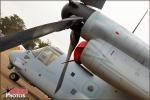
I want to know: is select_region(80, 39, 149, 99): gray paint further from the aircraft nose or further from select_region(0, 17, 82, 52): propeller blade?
the aircraft nose

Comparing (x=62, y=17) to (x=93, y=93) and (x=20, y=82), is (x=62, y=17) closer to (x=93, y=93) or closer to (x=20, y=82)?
(x=93, y=93)

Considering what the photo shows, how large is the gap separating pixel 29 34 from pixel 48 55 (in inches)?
377

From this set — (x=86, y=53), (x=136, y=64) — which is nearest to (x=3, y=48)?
(x=86, y=53)

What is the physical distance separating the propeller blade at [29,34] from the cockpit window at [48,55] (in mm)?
7538

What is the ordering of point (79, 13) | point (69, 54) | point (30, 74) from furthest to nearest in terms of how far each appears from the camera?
point (30, 74) → point (69, 54) → point (79, 13)

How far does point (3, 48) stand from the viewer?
38.3 ft

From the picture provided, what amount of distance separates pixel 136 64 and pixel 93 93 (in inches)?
218

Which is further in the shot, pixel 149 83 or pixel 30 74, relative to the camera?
pixel 30 74

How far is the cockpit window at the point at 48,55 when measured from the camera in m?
21.4

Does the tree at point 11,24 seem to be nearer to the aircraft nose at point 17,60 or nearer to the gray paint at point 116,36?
the aircraft nose at point 17,60

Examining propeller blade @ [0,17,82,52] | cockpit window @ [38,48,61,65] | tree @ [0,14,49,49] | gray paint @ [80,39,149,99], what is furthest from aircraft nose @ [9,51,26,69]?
tree @ [0,14,49,49]

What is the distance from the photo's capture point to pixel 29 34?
40.4 feet

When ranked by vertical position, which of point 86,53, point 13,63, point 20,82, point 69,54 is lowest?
point 20,82

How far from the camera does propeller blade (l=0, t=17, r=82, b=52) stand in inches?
465
